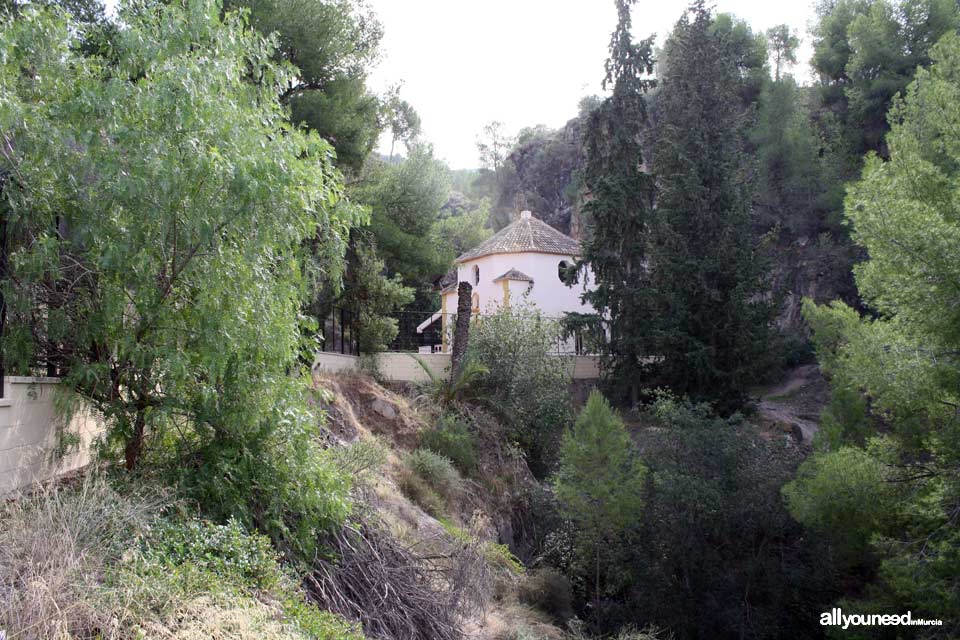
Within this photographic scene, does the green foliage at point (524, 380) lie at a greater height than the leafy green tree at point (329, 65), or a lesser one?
→ lesser

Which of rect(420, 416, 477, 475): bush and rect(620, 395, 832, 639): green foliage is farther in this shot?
rect(420, 416, 477, 475): bush

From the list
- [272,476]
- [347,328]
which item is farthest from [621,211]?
[272,476]

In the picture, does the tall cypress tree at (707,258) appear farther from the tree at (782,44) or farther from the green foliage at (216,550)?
the tree at (782,44)

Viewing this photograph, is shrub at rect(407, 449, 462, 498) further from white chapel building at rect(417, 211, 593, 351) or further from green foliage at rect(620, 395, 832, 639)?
white chapel building at rect(417, 211, 593, 351)

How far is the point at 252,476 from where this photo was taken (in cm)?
752

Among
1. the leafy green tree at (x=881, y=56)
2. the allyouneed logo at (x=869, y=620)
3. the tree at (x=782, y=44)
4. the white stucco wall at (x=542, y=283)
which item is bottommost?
the allyouneed logo at (x=869, y=620)

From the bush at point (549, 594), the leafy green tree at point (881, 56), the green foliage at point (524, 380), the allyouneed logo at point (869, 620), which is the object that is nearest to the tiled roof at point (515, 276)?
the green foliage at point (524, 380)

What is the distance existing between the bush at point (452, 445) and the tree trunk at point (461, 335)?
1.98 m

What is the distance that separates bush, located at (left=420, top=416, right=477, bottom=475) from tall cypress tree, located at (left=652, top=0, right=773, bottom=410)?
7.84 metres

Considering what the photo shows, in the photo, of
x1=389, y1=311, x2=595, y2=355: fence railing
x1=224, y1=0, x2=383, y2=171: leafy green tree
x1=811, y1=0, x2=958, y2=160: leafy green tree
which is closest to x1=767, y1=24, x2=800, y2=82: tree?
x1=811, y1=0, x2=958, y2=160: leafy green tree

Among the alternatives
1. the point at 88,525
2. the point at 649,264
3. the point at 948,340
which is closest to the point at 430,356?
the point at 649,264

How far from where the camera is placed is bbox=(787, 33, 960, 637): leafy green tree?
11.1 m

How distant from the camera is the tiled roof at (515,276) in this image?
32.4m

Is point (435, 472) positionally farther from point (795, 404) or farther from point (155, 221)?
point (795, 404)
